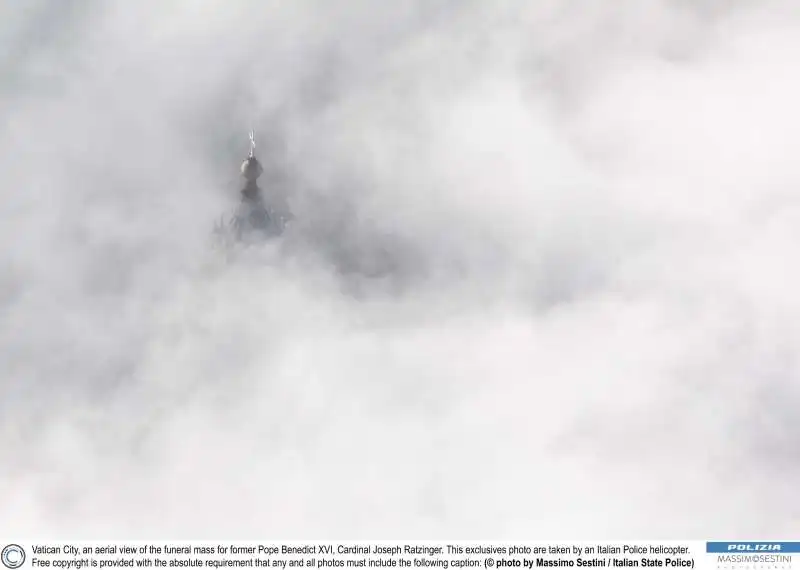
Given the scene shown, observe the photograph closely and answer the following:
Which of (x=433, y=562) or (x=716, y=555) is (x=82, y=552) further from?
(x=716, y=555)

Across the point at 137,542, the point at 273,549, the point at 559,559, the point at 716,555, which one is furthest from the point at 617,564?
the point at 137,542

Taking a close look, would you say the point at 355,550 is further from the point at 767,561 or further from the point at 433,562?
the point at 767,561

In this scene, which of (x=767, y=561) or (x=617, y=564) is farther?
(x=767, y=561)

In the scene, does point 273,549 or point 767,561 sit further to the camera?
point 767,561

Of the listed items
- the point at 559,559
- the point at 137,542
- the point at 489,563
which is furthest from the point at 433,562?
the point at 137,542

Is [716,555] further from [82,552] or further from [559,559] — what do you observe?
[82,552]

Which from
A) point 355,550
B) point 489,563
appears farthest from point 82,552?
point 489,563

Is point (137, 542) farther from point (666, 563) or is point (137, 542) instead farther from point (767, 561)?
point (767, 561)
